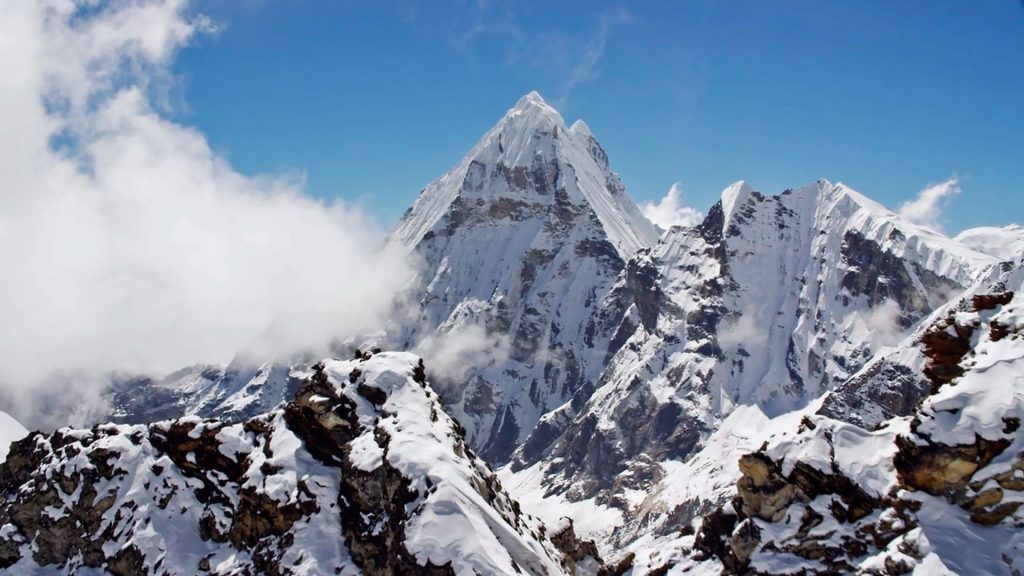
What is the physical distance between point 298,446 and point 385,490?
11498 millimetres

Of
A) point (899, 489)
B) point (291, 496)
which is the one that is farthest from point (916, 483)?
point (291, 496)

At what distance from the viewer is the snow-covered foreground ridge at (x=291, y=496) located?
53.2 metres

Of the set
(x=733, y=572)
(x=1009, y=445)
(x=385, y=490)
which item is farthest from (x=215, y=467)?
(x=1009, y=445)

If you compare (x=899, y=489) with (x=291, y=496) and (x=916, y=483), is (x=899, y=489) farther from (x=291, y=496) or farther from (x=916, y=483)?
(x=291, y=496)

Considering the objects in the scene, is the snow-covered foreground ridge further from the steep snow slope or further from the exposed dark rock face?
the steep snow slope

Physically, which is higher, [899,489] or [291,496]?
[291,496]

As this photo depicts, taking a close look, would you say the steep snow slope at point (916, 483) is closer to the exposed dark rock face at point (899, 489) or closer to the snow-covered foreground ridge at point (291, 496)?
the exposed dark rock face at point (899, 489)

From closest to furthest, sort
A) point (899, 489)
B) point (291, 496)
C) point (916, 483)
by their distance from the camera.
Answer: point (916, 483)
point (899, 489)
point (291, 496)

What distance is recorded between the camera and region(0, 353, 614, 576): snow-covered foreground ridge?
53.2 meters

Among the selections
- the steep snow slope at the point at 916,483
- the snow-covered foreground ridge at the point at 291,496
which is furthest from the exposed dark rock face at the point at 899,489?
the snow-covered foreground ridge at the point at 291,496

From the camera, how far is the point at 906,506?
47.9 meters

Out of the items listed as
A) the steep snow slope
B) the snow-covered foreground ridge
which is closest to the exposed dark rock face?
the steep snow slope

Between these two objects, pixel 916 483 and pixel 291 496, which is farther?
pixel 291 496

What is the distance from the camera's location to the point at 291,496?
59.8m
